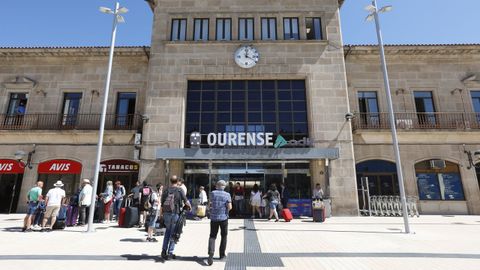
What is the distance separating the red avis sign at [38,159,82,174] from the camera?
17266mm

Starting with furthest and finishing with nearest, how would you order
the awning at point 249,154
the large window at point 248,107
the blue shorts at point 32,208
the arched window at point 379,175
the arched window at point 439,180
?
the arched window at point 379,175, the arched window at point 439,180, the large window at point 248,107, the awning at point 249,154, the blue shorts at point 32,208

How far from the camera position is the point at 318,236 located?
29.5ft

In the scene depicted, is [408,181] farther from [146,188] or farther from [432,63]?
[146,188]

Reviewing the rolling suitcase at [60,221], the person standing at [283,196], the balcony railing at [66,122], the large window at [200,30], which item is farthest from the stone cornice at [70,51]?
the person standing at [283,196]


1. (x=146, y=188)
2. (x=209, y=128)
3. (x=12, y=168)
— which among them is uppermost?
(x=209, y=128)

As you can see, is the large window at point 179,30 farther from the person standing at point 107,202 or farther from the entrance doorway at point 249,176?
the person standing at point 107,202

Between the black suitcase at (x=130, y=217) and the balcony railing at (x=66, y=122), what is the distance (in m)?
7.71

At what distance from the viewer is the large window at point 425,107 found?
58.4 feet

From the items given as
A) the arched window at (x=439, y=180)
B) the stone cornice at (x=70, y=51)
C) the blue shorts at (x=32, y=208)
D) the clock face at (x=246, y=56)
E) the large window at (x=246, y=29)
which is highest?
the large window at (x=246, y=29)

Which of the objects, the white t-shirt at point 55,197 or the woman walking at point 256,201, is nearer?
the white t-shirt at point 55,197

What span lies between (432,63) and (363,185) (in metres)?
9.95

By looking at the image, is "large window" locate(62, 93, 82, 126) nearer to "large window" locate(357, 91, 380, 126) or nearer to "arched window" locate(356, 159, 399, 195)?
"arched window" locate(356, 159, 399, 195)

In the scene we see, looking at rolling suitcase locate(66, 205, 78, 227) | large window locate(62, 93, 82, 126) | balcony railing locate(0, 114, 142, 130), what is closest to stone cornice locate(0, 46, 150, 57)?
large window locate(62, 93, 82, 126)

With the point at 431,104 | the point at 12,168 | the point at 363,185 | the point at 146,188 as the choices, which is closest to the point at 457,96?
the point at 431,104
